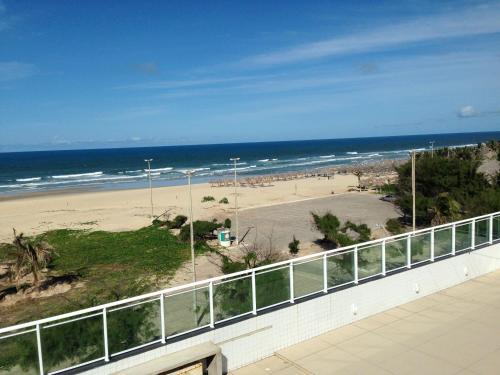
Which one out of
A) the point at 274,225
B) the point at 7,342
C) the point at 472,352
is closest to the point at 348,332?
the point at 472,352

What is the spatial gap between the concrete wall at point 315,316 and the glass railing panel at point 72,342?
282mm

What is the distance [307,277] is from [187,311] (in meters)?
2.51

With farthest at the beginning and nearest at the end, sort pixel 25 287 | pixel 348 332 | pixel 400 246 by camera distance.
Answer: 1. pixel 25 287
2. pixel 400 246
3. pixel 348 332

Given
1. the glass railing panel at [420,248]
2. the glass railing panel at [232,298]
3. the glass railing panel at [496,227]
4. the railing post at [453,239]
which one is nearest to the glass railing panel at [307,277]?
the glass railing panel at [232,298]

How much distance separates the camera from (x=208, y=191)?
155 feet

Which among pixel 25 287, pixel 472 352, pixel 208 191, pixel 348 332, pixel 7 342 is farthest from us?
pixel 208 191

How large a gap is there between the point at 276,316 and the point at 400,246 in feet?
12.2

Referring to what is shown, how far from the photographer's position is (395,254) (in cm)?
1026

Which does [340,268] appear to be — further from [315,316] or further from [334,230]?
[334,230]

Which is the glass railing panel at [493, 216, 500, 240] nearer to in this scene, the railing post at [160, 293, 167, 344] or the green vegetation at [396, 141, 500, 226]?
the green vegetation at [396, 141, 500, 226]

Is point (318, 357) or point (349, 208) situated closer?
point (318, 357)

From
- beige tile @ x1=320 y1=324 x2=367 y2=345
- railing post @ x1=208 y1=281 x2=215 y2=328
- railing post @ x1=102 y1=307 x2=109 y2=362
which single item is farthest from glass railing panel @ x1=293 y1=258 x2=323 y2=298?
railing post @ x1=102 y1=307 x2=109 y2=362

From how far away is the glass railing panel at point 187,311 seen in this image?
291 inches

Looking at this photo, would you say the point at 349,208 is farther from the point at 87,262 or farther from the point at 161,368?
the point at 161,368
